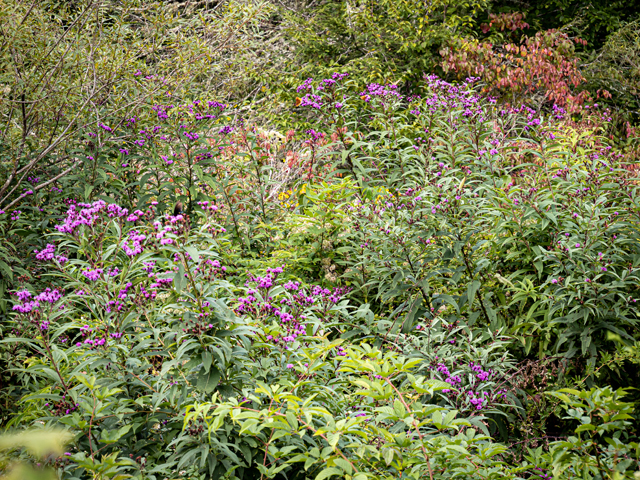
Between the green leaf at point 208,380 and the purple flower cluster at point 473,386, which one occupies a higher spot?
the green leaf at point 208,380

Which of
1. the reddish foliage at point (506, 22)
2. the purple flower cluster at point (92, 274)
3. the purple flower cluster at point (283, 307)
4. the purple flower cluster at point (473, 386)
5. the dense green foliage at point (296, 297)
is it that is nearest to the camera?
the dense green foliage at point (296, 297)

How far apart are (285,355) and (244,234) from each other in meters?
2.21

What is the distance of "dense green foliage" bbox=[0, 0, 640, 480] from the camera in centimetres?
194

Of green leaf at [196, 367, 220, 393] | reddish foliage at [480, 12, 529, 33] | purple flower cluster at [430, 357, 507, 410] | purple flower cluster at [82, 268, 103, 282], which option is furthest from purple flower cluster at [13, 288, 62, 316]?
reddish foliage at [480, 12, 529, 33]

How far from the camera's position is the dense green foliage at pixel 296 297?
194 centimetres

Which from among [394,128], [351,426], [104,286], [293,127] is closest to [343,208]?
[394,128]

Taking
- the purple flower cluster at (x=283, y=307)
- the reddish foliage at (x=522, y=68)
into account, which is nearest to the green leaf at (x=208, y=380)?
the purple flower cluster at (x=283, y=307)

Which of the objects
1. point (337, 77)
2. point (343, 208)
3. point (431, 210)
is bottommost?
point (343, 208)

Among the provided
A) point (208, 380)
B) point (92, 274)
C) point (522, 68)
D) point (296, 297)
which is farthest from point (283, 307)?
point (522, 68)

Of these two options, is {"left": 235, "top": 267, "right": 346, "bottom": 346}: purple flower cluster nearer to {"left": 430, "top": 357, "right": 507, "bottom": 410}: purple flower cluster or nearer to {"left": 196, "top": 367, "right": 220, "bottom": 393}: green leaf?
{"left": 196, "top": 367, "right": 220, "bottom": 393}: green leaf

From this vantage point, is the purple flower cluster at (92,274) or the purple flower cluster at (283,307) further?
the purple flower cluster at (283,307)

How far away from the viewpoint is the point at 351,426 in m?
1.83

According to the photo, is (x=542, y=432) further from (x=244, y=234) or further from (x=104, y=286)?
(x=244, y=234)

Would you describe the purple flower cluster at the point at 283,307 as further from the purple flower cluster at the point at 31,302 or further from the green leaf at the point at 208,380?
the purple flower cluster at the point at 31,302
